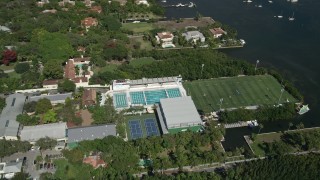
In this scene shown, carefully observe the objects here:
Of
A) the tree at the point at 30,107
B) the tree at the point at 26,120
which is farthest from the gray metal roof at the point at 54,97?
the tree at the point at 26,120

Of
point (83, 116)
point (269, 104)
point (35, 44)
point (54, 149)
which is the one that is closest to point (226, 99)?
point (269, 104)

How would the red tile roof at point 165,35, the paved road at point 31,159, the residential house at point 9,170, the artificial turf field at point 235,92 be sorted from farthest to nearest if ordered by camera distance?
the red tile roof at point 165,35, the artificial turf field at point 235,92, the paved road at point 31,159, the residential house at point 9,170

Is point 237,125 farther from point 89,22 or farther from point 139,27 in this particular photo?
point 89,22

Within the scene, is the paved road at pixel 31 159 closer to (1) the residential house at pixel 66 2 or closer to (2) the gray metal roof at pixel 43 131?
(2) the gray metal roof at pixel 43 131

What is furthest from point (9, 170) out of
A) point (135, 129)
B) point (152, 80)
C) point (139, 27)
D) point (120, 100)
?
point (139, 27)

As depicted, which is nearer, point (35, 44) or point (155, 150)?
point (155, 150)

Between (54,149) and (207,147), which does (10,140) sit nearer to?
(54,149)
